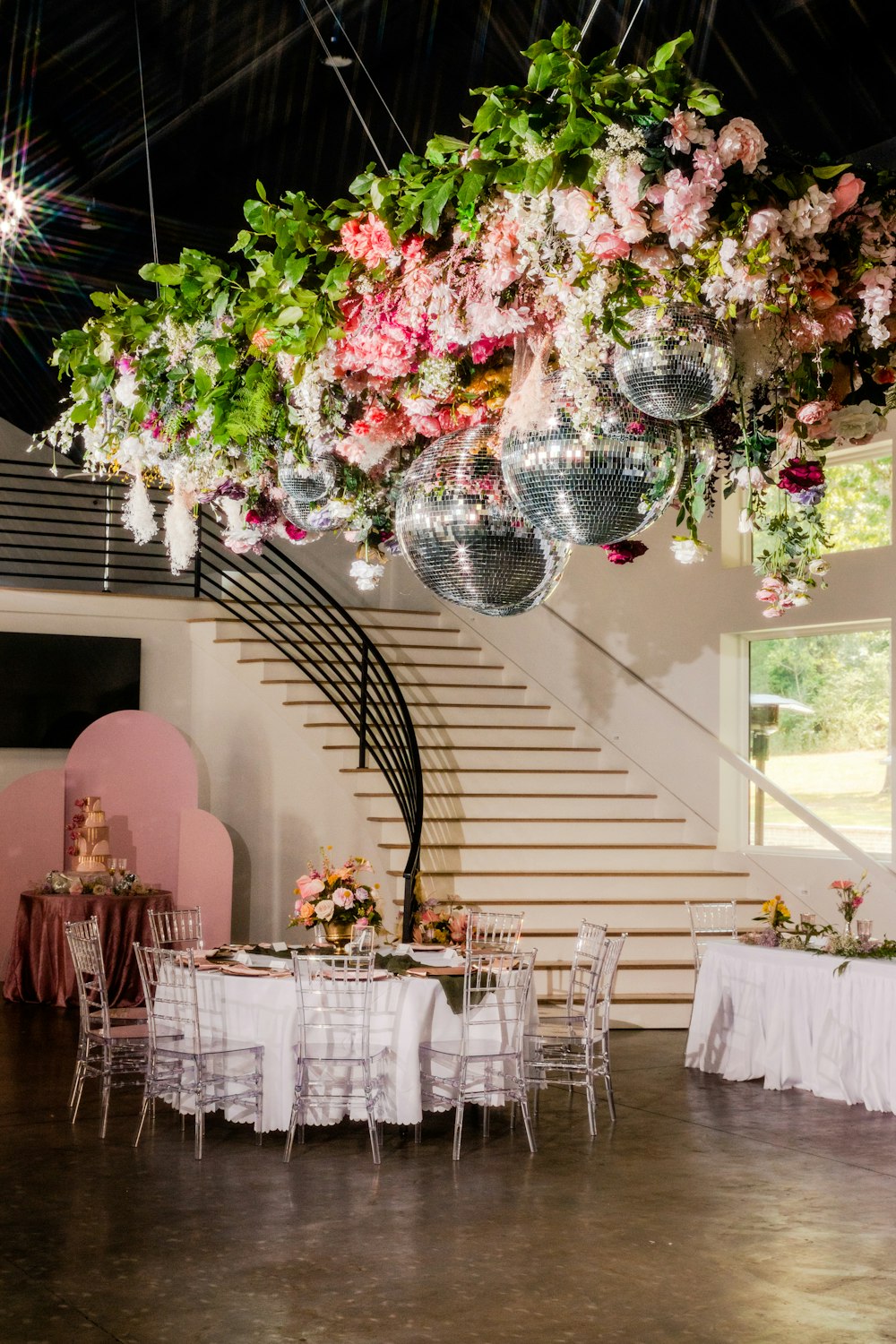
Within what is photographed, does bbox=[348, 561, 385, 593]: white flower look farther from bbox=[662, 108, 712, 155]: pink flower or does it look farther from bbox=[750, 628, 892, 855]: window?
bbox=[750, 628, 892, 855]: window

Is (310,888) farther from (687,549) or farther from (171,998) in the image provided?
(687,549)

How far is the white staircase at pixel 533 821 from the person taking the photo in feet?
31.0

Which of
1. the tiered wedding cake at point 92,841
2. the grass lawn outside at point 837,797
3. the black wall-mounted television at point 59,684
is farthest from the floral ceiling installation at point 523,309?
the black wall-mounted television at point 59,684

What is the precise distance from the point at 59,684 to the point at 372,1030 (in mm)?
5747

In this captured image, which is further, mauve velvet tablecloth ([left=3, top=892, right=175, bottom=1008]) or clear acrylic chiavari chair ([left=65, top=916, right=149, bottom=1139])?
mauve velvet tablecloth ([left=3, top=892, right=175, bottom=1008])

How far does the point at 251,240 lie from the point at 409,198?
61cm

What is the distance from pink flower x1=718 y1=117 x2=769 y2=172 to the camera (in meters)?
2.60

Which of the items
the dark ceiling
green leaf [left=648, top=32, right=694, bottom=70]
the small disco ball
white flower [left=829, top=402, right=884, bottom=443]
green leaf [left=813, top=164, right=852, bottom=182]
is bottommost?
the small disco ball

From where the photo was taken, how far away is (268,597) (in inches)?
520

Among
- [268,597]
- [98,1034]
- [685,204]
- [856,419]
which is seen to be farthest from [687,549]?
[268,597]

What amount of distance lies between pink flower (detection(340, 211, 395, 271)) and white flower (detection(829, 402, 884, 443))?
1.13m

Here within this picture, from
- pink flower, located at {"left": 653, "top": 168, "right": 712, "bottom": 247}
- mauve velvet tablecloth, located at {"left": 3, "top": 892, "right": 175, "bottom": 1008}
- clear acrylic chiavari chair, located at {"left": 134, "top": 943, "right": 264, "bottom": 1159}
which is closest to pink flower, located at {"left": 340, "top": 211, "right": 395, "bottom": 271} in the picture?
pink flower, located at {"left": 653, "top": 168, "right": 712, "bottom": 247}

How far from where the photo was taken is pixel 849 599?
938 cm

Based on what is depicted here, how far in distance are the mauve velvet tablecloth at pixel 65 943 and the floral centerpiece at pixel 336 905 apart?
3.05m
